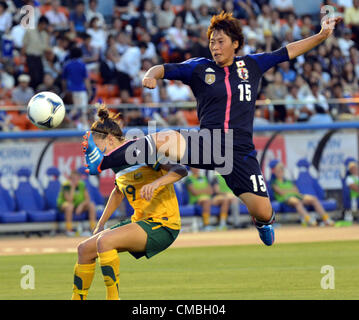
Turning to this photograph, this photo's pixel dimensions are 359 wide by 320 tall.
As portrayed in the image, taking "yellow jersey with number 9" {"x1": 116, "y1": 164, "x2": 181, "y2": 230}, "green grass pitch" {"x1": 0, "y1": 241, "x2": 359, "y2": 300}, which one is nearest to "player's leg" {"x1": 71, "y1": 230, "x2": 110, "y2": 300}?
"yellow jersey with number 9" {"x1": 116, "y1": 164, "x2": 181, "y2": 230}

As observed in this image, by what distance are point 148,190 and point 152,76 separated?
135cm

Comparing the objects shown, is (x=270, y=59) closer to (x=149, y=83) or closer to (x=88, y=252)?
(x=149, y=83)

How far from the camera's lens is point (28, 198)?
1833 centimetres

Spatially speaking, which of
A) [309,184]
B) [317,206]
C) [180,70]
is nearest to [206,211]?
[317,206]

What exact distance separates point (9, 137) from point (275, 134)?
6.11 metres

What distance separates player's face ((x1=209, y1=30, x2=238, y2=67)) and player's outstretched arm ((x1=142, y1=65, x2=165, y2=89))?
2.10 feet

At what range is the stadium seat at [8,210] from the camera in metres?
18.0

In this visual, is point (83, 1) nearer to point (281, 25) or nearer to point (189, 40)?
point (189, 40)

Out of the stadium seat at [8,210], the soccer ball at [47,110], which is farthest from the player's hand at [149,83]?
the stadium seat at [8,210]

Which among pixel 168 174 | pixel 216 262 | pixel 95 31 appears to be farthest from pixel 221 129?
pixel 95 31

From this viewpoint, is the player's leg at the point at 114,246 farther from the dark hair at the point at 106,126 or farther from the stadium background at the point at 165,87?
the stadium background at the point at 165,87

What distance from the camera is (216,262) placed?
12.6m

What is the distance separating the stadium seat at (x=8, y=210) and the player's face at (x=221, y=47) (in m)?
10.3

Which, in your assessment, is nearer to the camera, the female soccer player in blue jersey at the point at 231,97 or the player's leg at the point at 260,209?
the female soccer player in blue jersey at the point at 231,97
